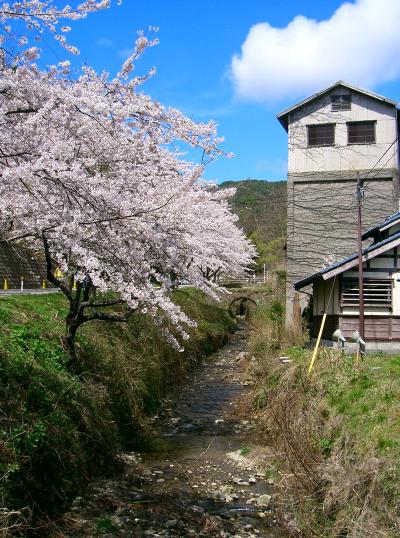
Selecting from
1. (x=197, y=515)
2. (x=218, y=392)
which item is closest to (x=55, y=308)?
(x=218, y=392)

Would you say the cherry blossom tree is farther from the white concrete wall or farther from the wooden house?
the white concrete wall

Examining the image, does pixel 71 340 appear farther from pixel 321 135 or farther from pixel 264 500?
pixel 321 135

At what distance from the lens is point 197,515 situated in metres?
7.18

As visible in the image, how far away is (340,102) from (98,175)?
18.2 m

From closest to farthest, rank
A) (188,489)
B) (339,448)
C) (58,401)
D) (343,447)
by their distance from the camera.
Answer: (339,448), (343,447), (58,401), (188,489)

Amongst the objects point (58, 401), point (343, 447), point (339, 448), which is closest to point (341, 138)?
point (343, 447)

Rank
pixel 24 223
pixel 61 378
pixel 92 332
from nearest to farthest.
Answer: pixel 24 223 → pixel 61 378 → pixel 92 332

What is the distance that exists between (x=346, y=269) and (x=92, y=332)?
7.65 m

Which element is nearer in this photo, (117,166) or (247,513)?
(117,166)

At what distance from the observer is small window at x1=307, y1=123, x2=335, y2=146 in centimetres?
2150

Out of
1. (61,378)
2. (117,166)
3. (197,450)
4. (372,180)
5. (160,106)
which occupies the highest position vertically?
(372,180)

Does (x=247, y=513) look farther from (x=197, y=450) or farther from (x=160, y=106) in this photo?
(x=160, y=106)

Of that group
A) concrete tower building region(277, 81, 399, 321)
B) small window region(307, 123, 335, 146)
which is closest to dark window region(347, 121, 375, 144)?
concrete tower building region(277, 81, 399, 321)

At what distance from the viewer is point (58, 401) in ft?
25.1
